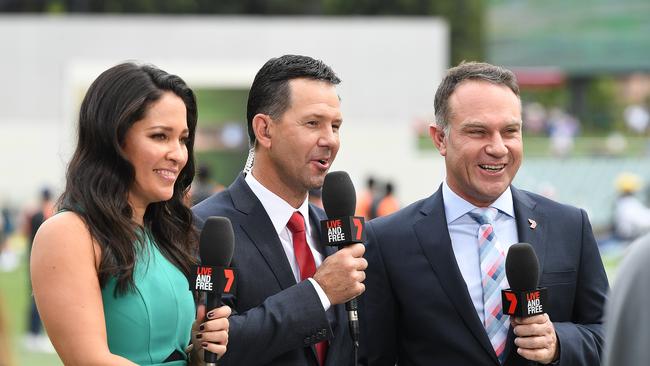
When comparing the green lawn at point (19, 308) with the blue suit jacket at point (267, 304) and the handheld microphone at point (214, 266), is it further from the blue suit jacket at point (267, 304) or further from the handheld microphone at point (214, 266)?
the handheld microphone at point (214, 266)

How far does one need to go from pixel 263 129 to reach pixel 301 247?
1.67 feet

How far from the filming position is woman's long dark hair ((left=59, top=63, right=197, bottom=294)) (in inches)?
151

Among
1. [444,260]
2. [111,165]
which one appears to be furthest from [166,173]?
[444,260]

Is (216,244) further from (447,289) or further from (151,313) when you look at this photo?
(447,289)

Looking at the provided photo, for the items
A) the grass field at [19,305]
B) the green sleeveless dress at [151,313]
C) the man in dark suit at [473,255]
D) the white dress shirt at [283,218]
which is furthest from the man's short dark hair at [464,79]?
the grass field at [19,305]

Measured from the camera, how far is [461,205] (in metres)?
4.68

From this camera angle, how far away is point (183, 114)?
163 inches

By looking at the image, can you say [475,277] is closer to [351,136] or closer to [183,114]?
[183,114]

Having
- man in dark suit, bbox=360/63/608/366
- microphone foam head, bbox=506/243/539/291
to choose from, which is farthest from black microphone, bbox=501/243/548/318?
man in dark suit, bbox=360/63/608/366

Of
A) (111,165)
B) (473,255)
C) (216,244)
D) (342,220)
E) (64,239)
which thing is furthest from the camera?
(473,255)

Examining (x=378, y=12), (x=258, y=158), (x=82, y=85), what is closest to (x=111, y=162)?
(x=258, y=158)

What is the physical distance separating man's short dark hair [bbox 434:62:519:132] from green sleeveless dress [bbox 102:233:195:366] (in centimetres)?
134

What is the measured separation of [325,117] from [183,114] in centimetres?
64

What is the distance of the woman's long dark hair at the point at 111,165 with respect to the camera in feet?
12.6
